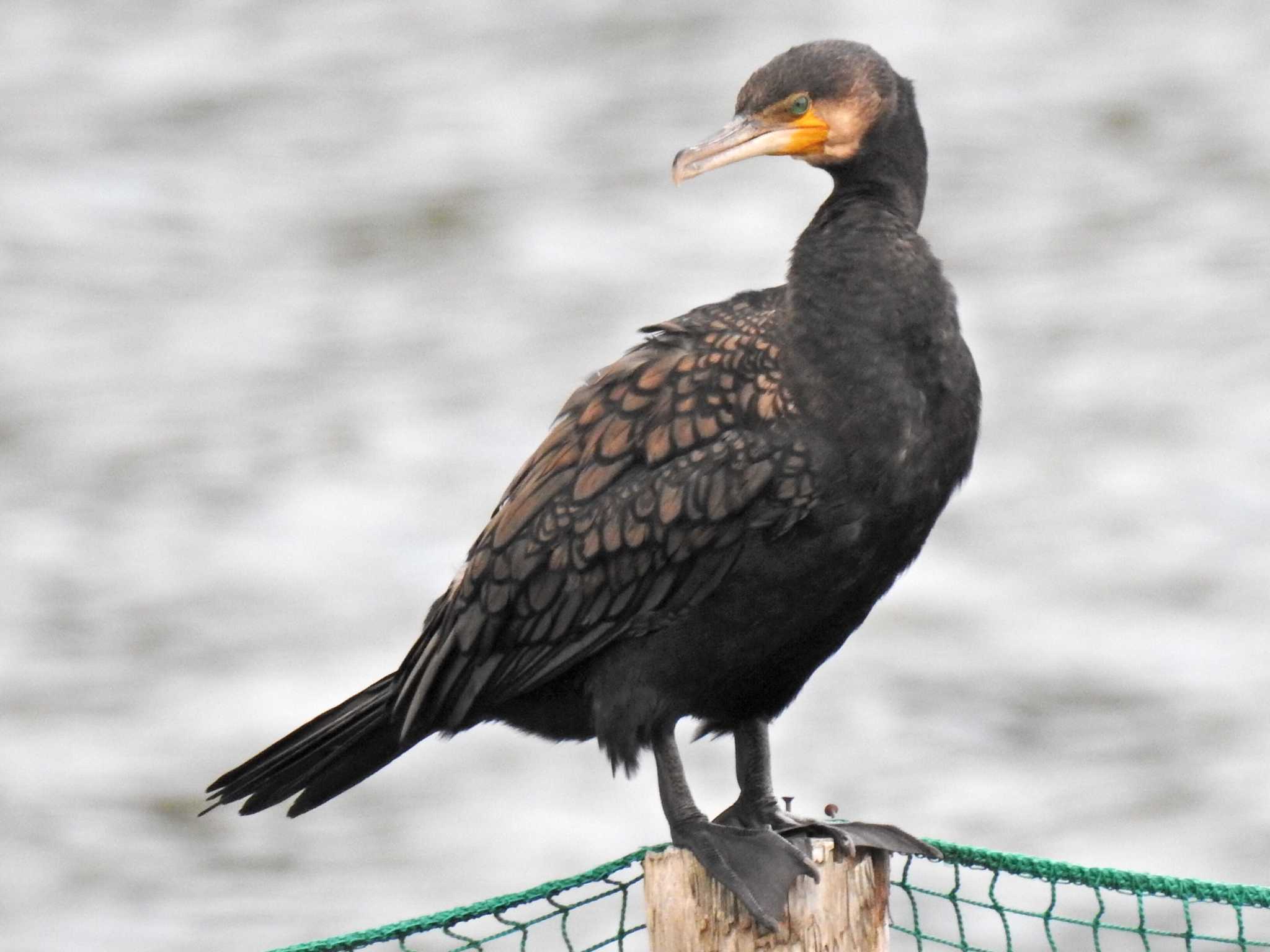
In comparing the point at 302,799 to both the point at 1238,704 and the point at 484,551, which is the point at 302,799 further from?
the point at 1238,704

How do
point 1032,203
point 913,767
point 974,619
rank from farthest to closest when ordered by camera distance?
point 1032,203 → point 974,619 → point 913,767

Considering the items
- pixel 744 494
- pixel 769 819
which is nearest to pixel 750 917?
pixel 769 819

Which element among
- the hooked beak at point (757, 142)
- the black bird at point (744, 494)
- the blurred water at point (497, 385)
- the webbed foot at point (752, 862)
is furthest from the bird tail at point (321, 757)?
the blurred water at point (497, 385)

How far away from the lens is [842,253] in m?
4.22

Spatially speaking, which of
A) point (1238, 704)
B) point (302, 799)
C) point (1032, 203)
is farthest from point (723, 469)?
point (1032, 203)

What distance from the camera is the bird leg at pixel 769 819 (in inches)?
159

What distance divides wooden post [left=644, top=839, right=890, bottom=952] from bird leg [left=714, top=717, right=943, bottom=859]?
0.45 feet

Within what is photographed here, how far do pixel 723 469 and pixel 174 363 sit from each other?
866 centimetres

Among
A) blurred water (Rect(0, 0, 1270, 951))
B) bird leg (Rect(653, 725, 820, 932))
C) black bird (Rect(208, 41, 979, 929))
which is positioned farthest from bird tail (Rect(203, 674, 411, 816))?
blurred water (Rect(0, 0, 1270, 951))

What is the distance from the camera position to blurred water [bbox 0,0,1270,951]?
10.0 m

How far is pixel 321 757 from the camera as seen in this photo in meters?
4.50

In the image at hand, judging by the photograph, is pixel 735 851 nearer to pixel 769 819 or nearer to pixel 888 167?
pixel 769 819

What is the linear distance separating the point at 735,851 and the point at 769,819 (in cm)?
43

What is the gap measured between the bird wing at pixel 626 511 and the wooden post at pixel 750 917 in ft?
1.84
